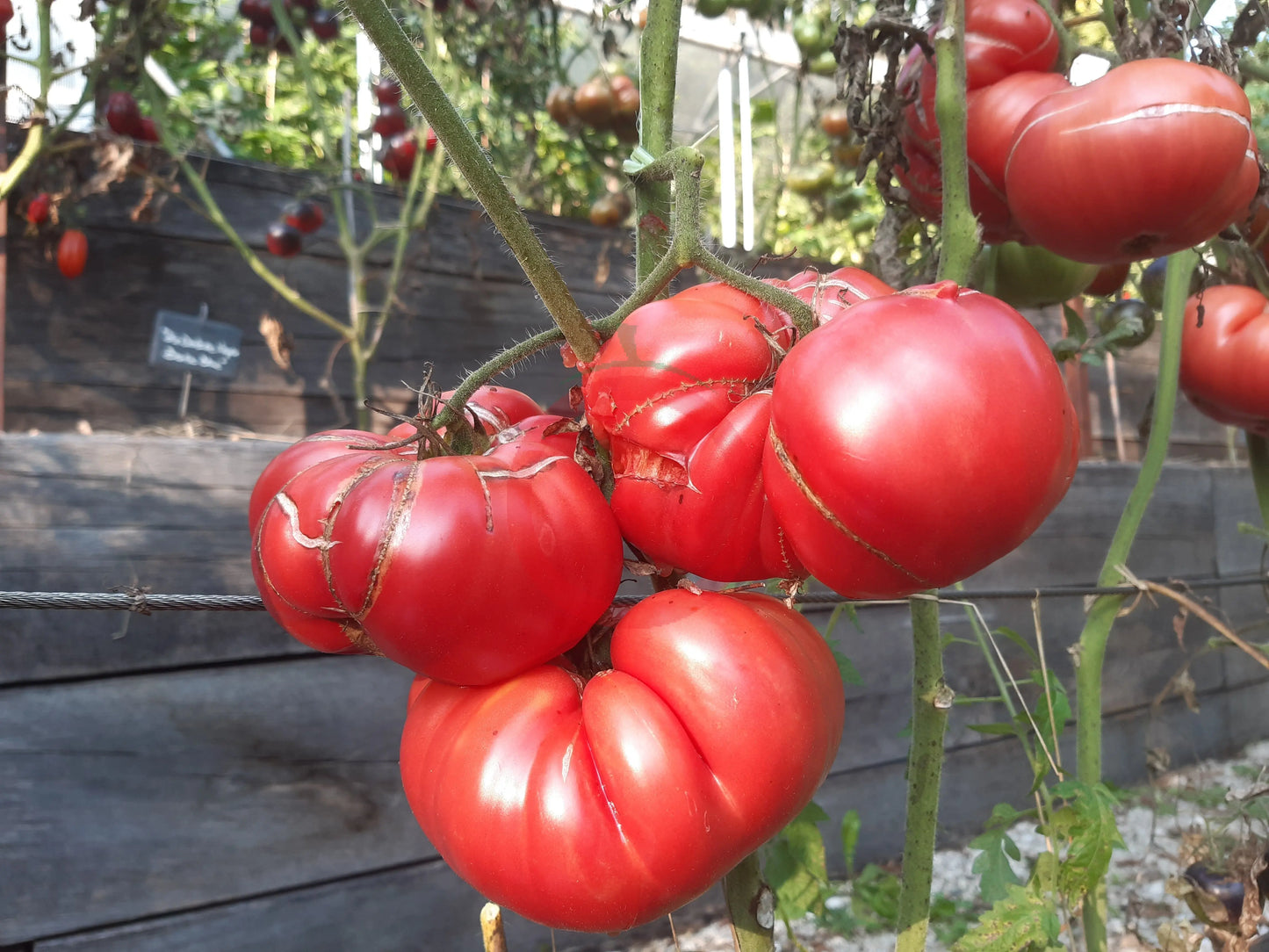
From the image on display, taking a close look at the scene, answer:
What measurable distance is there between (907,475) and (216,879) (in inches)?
39.8

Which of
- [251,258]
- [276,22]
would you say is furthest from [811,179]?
[251,258]

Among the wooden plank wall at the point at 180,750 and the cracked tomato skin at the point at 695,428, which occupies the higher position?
the cracked tomato skin at the point at 695,428

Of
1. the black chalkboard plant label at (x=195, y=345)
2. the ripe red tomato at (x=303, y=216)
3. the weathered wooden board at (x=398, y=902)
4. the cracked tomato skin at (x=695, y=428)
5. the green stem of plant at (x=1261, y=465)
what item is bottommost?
the weathered wooden board at (x=398, y=902)

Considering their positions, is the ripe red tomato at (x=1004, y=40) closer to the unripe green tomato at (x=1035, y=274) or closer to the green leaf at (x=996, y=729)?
the unripe green tomato at (x=1035, y=274)

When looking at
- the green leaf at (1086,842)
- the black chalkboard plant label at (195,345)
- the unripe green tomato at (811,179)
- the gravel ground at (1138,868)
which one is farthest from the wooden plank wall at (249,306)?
the green leaf at (1086,842)

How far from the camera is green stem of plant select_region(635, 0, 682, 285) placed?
15.8 inches

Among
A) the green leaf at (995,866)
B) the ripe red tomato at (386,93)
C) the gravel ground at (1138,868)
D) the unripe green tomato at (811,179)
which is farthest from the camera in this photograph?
the unripe green tomato at (811,179)

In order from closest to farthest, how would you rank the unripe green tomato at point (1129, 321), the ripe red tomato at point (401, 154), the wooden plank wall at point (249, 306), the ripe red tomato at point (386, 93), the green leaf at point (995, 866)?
the green leaf at point (995, 866) < the unripe green tomato at point (1129, 321) < the wooden plank wall at point (249, 306) < the ripe red tomato at point (386, 93) < the ripe red tomato at point (401, 154)

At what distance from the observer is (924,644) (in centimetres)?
55

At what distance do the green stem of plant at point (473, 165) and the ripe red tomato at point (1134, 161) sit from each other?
1.12 feet

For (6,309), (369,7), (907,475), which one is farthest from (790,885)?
(6,309)

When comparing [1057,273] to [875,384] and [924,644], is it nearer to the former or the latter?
[924,644]

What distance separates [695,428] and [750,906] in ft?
0.75

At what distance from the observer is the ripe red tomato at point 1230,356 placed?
0.82 m
